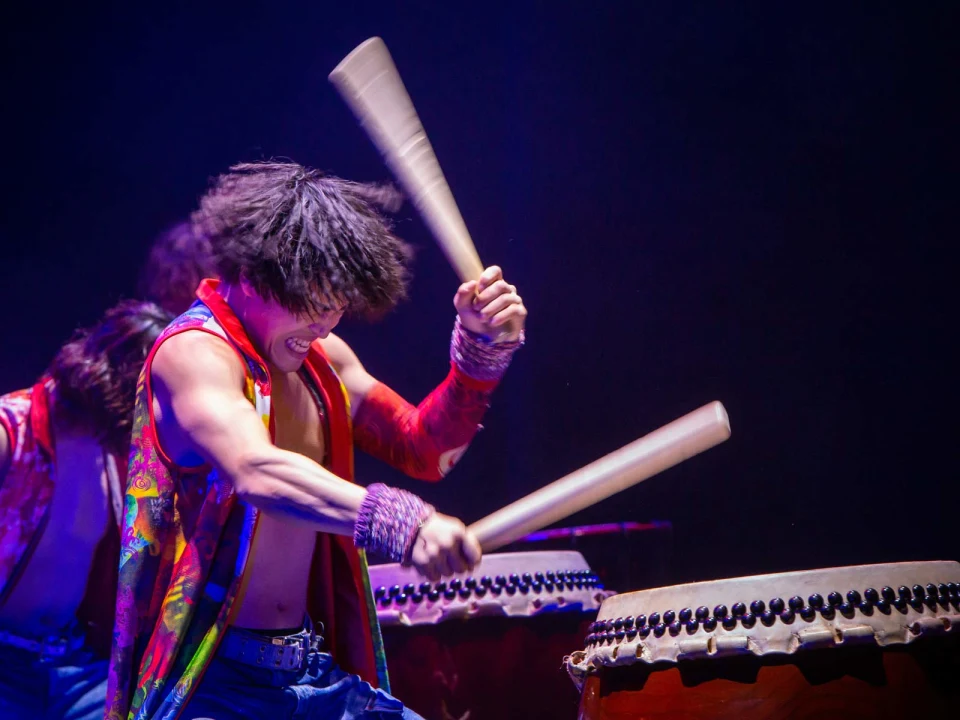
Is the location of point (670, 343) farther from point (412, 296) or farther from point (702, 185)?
point (412, 296)

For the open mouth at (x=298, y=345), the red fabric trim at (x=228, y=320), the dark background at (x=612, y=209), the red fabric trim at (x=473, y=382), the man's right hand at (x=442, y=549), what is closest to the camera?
the man's right hand at (x=442, y=549)

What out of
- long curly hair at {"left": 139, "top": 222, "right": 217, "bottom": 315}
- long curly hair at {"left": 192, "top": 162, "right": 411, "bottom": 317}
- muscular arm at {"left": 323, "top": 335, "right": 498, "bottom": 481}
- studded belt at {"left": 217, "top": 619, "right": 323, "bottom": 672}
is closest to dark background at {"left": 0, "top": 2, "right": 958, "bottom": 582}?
long curly hair at {"left": 139, "top": 222, "right": 217, "bottom": 315}

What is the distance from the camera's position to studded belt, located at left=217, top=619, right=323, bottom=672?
1.42m

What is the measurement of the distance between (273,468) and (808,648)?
787 millimetres

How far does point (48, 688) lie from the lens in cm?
178

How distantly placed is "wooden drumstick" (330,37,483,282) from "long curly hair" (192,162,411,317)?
10cm

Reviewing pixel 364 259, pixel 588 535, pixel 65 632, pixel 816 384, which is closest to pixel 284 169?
pixel 364 259

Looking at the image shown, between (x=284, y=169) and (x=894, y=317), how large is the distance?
1541mm

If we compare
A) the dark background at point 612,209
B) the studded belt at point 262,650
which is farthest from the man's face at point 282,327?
the dark background at point 612,209

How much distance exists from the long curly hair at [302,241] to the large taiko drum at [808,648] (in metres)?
0.70

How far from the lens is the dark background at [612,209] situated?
2.34m

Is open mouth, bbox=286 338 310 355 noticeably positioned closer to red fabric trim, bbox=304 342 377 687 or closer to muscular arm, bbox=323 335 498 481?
red fabric trim, bbox=304 342 377 687

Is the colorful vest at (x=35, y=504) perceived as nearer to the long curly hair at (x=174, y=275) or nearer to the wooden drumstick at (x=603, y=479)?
the long curly hair at (x=174, y=275)

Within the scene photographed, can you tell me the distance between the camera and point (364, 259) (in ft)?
5.02
